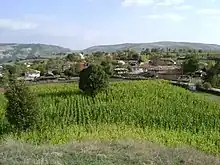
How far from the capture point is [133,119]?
2908 cm

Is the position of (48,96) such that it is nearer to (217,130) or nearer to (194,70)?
(217,130)

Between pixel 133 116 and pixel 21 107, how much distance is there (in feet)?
30.8

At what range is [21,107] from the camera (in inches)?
919

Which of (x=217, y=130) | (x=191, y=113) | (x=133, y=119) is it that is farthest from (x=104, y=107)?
(x=217, y=130)

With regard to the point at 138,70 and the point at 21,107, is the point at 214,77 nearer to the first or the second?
the point at 138,70

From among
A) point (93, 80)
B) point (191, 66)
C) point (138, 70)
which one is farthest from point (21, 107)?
point (138, 70)

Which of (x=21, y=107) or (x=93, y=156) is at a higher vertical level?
(x=93, y=156)

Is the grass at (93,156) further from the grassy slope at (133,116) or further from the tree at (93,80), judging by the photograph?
the tree at (93,80)

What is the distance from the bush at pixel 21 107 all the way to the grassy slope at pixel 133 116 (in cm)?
96

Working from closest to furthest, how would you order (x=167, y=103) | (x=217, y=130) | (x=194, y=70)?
(x=217, y=130), (x=167, y=103), (x=194, y=70)

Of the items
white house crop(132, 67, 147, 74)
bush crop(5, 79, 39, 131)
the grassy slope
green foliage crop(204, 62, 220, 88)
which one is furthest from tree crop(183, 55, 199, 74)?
bush crop(5, 79, 39, 131)

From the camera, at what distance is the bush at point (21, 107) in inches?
920

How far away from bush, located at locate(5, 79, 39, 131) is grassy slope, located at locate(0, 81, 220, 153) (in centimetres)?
96

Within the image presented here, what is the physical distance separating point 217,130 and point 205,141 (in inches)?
203
